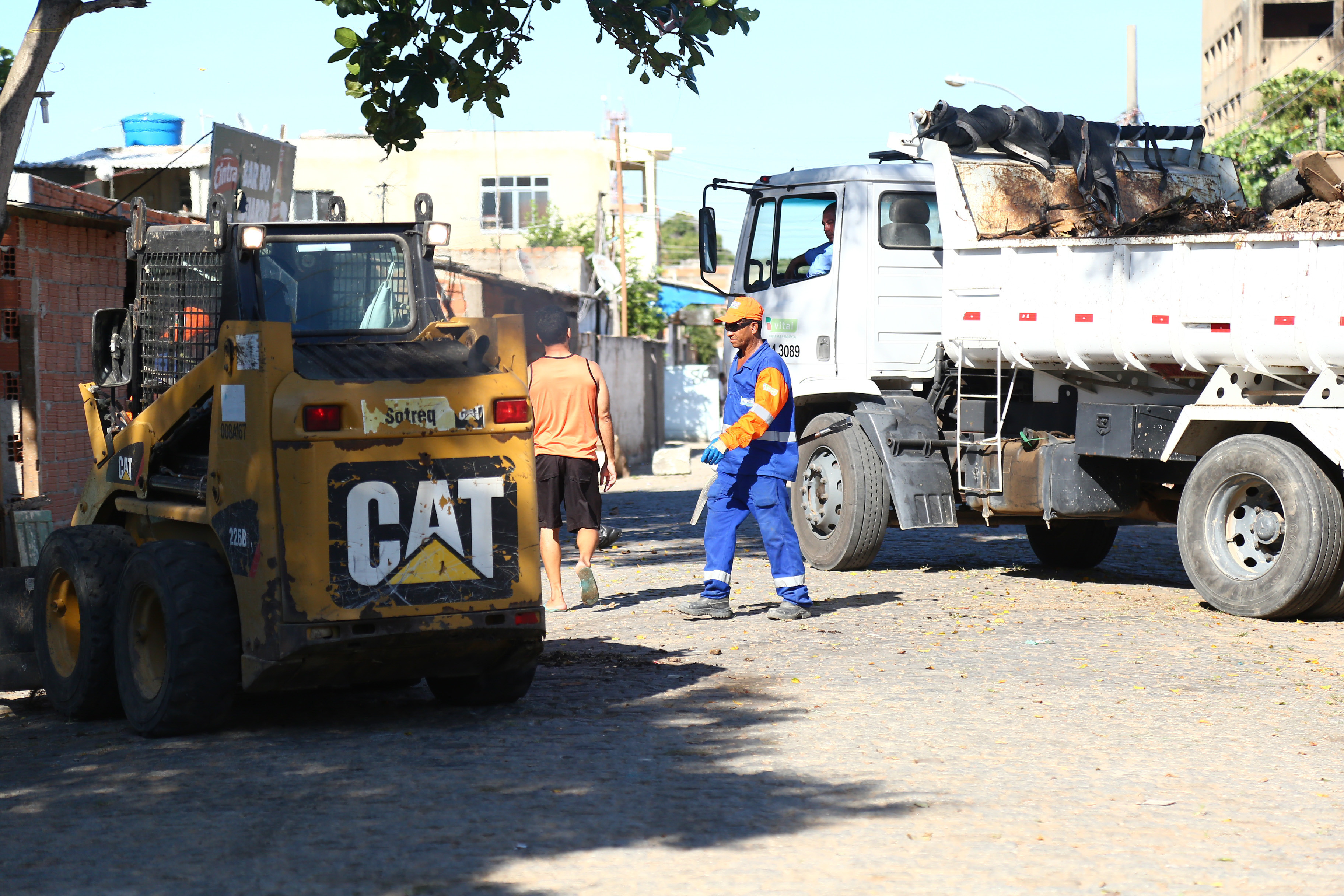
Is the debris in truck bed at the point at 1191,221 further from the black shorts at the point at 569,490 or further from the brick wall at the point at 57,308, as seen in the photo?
the brick wall at the point at 57,308

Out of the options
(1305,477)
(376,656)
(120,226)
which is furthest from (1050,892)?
(120,226)

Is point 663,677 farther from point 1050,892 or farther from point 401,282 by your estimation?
point 1050,892

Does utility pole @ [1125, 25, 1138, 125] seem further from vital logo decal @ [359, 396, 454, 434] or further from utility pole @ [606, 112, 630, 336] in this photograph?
vital logo decal @ [359, 396, 454, 434]

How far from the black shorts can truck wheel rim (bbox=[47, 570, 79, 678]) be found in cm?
323

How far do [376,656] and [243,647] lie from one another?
545mm

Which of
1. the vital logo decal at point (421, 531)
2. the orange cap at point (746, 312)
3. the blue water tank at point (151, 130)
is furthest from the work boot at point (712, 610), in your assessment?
the blue water tank at point (151, 130)

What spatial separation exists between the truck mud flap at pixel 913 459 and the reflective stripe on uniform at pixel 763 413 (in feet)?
7.74

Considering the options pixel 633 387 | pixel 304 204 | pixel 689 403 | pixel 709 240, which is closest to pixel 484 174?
pixel 304 204

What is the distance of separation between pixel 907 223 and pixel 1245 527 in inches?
148

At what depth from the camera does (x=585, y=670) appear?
25.5 ft

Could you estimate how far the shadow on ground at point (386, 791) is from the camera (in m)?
4.51

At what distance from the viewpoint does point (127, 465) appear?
23.6 ft

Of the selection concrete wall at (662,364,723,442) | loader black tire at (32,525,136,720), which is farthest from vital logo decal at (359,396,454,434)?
concrete wall at (662,364,723,442)

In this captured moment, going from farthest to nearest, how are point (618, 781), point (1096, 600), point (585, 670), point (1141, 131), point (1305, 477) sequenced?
point (1141, 131) < point (1096, 600) < point (1305, 477) < point (585, 670) < point (618, 781)
